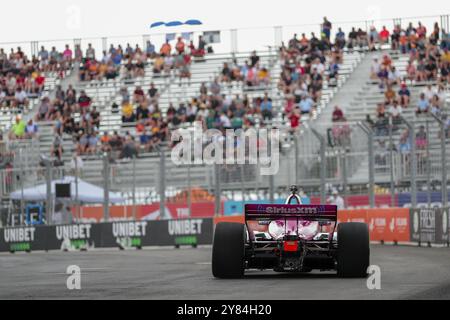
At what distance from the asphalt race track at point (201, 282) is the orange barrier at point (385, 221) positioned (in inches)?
220

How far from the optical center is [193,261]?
22188 millimetres

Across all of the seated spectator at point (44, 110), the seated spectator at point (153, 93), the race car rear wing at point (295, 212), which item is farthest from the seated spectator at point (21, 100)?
the race car rear wing at point (295, 212)

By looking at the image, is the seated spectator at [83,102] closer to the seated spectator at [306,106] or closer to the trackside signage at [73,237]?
the seated spectator at [306,106]

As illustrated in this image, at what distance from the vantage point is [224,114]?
39688mm

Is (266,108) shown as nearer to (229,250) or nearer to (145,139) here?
(145,139)

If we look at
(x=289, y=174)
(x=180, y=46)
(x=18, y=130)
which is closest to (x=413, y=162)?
(x=289, y=174)

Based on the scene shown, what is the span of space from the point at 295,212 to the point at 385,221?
1397 centimetres

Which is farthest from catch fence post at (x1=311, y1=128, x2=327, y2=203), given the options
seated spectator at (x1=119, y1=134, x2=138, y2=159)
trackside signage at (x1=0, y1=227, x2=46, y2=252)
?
trackside signage at (x1=0, y1=227, x2=46, y2=252)

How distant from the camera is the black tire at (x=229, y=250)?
15047 millimetres

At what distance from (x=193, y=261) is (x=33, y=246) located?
10.6 metres

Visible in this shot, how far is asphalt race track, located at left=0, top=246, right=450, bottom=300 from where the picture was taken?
1286 centimetres

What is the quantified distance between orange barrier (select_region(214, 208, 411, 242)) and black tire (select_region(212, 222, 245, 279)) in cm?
1303
